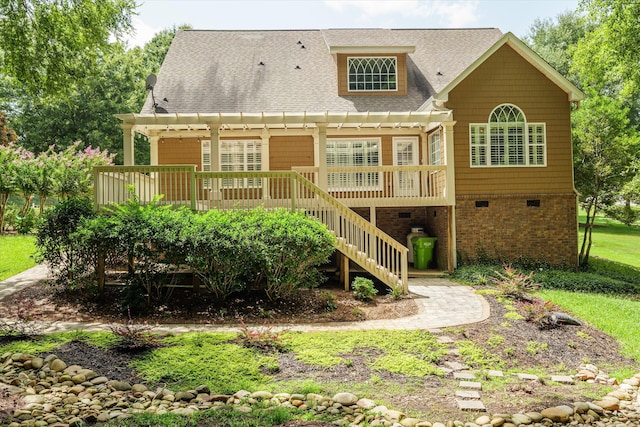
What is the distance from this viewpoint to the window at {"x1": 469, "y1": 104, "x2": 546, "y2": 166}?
14109mm

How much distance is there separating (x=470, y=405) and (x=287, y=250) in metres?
4.62

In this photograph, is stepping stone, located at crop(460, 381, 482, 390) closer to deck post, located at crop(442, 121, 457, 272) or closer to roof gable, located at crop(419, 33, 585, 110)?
deck post, located at crop(442, 121, 457, 272)

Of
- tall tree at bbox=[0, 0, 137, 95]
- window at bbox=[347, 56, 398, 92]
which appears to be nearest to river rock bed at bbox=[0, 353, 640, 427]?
tall tree at bbox=[0, 0, 137, 95]

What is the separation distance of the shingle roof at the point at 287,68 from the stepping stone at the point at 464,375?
11124 millimetres

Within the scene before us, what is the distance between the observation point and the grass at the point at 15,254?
1209cm

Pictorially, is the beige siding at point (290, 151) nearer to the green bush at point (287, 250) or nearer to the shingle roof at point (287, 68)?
the shingle roof at point (287, 68)

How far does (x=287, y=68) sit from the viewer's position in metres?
17.8

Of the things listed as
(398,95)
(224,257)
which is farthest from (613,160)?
(224,257)

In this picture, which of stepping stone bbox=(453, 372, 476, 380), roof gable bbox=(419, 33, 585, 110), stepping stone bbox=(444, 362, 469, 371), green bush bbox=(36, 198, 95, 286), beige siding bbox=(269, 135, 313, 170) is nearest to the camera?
stepping stone bbox=(453, 372, 476, 380)

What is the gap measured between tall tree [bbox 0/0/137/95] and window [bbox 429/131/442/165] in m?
10.1

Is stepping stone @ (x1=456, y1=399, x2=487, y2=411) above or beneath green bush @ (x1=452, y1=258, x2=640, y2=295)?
beneath

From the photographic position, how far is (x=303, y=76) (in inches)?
687

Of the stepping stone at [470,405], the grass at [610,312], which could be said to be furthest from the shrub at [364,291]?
the stepping stone at [470,405]

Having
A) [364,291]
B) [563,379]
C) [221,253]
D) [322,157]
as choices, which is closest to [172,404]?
[221,253]
